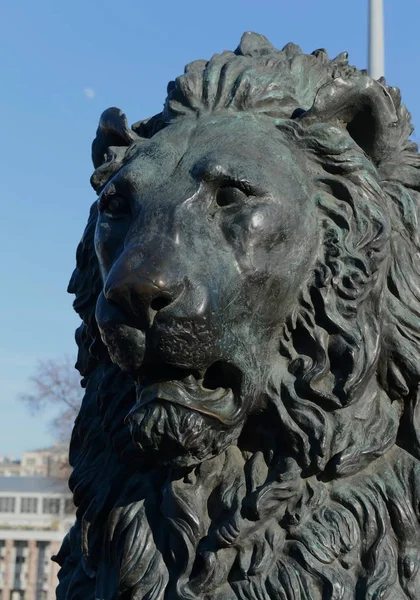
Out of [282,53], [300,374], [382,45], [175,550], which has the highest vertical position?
[382,45]

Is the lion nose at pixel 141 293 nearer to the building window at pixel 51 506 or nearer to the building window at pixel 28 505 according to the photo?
the building window at pixel 28 505

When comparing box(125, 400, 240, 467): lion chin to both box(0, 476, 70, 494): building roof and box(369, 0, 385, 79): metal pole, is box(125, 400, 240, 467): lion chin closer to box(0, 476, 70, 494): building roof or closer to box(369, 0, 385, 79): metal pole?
box(369, 0, 385, 79): metal pole

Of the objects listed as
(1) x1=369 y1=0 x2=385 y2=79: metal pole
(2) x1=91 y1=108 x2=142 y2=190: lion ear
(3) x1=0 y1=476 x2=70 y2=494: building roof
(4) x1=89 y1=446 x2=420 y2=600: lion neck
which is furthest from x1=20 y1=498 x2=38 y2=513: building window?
(4) x1=89 y1=446 x2=420 y2=600: lion neck

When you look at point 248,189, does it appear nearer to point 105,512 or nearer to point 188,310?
point 188,310

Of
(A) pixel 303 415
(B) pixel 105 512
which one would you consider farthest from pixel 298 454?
(B) pixel 105 512

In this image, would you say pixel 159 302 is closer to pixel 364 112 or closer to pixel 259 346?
pixel 259 346

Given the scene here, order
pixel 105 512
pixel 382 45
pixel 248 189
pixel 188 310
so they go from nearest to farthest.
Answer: pixel 188 310 < pixel 248 189 < pixel 105 512 < pixel 382 45

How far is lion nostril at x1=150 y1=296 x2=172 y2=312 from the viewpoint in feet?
6.50

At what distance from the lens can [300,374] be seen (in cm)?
220

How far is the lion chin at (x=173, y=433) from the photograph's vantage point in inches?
80.0

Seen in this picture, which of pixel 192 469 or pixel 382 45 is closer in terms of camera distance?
pixel 192 469

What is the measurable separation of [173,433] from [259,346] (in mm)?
290

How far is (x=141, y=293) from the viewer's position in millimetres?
1979

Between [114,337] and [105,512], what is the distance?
0.55 metres
